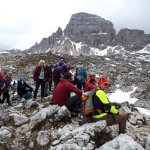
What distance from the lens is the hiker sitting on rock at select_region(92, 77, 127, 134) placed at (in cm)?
1274

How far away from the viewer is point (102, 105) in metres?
13.0

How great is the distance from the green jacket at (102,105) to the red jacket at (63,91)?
262 cm

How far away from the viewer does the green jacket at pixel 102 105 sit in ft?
41.6

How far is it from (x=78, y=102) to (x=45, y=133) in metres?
2.64

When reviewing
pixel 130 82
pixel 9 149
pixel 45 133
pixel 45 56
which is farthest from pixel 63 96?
pixel 45 56

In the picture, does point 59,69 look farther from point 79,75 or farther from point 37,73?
point 79,75

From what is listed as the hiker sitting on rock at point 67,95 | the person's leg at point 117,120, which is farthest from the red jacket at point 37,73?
the person's leg at point 117,120

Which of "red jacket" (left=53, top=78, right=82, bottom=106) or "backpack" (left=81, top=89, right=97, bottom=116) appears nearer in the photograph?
"backpack" (left=81, top=89, right=97, bottom=116)

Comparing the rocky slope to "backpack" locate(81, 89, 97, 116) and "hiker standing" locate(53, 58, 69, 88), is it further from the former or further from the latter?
"hiker standing" locate(53, 58, 69, 88)

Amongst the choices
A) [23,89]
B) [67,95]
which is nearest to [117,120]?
[67,95]

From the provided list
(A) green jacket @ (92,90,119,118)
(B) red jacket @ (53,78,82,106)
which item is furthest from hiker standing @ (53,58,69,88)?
(A) green jacket @ (92,90,119,118)

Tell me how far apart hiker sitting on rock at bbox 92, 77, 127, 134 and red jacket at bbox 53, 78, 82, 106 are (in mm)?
2602

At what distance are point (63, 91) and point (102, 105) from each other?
10.6 feet

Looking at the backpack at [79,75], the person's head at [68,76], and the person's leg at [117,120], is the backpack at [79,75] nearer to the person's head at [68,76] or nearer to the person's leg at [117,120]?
the person's head at [68,76]
